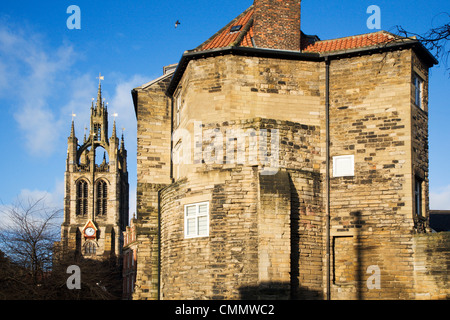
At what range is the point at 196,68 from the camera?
23.6 metres

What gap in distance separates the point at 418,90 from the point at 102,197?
90.9m

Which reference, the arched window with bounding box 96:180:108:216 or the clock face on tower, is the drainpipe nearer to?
the clock face on tower

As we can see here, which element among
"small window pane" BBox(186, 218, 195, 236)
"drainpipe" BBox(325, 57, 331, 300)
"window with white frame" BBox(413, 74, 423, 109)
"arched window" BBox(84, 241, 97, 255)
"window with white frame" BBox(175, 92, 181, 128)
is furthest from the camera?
"arched window" BBox(84, 241, 97, 255)

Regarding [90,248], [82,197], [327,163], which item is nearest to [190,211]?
[327,163]

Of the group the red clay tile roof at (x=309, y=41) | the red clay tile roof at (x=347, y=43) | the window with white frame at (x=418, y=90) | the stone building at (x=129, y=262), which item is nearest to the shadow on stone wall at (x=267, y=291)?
the window with white frame at (x=418, y=90)

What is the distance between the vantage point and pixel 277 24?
23.9 metres

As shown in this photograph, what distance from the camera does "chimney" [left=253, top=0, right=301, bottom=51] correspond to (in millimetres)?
23688

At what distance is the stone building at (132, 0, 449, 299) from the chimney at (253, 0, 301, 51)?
0.14 ft

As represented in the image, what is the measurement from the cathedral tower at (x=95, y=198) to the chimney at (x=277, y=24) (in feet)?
273

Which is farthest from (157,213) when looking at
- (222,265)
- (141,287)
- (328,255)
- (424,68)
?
(424,68)

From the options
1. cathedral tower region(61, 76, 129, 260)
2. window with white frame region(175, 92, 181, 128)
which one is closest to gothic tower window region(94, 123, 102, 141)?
cathedral tower region(61, 76, 129, 260)

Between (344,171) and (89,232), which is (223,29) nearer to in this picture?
(344,171)
